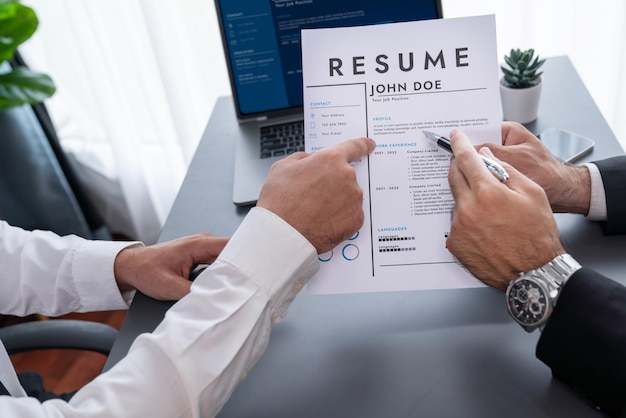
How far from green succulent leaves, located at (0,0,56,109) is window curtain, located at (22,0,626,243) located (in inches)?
7.6

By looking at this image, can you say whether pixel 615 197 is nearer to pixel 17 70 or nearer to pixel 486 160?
pixel 486 160

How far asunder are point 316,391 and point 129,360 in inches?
9.4

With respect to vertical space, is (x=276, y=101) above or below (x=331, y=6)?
below

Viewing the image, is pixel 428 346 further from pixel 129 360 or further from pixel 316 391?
pixel 129 360

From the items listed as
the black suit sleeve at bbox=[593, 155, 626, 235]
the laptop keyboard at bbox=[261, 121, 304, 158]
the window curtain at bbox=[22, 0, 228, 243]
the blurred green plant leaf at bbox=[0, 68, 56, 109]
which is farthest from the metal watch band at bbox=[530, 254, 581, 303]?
the blurred green plant leaf at bbox=[0, 68, 56, 109]

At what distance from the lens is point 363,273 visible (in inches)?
32.1

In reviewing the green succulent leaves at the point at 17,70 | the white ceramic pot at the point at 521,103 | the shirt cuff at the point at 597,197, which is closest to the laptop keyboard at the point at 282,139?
the white ceramic pot at the point at 521,103

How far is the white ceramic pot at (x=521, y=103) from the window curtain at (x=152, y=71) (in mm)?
526

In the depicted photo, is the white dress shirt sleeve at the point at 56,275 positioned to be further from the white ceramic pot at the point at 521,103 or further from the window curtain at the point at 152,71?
the window curtain at the point at 152,71

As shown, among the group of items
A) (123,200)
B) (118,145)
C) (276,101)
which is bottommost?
(123,200)

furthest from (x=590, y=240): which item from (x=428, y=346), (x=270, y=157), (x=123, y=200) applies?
(x=123, y=200)

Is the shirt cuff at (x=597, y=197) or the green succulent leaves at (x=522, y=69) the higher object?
the green succulent leaves at (x=522, y=69)

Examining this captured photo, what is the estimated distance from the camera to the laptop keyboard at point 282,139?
1188 millimetres

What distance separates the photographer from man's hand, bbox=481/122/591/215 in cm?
87
